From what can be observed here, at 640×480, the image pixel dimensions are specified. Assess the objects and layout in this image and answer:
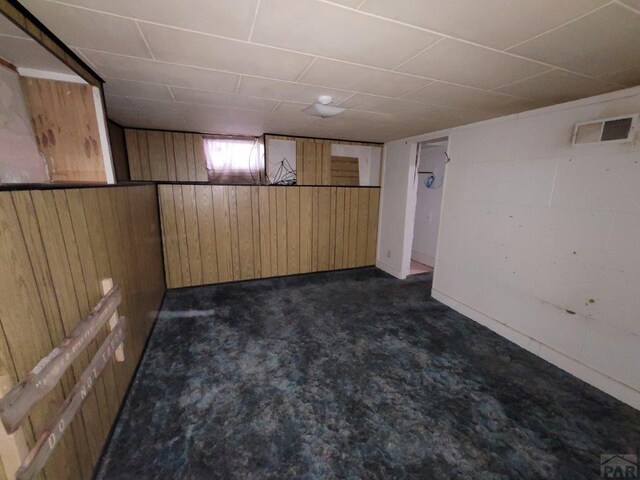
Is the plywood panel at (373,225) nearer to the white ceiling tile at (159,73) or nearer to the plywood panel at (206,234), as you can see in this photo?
the plywood panel at (206,234)

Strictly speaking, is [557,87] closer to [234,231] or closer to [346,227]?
[346,227]

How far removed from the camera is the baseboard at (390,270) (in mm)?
4359

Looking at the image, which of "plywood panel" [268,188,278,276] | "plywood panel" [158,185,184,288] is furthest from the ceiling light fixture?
"plywood panel" [158,185,184,288]

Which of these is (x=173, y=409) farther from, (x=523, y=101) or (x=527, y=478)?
(x=523, y=101)

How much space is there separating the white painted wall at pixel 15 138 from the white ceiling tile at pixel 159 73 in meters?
0.45

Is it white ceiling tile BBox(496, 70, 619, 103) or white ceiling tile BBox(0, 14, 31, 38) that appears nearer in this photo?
white ceiling tile BBox(0, 14, 31, 38)

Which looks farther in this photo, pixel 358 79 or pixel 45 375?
pixel 358 79

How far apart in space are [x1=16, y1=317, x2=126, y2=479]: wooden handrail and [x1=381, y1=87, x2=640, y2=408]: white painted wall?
3.31 m

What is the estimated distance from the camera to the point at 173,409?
1.79 metres

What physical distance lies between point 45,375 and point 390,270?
428cm

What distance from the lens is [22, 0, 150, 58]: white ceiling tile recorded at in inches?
46.5

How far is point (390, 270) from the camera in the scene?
4.61 meters

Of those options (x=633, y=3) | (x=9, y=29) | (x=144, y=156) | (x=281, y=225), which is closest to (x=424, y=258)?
(x=281, y=225)

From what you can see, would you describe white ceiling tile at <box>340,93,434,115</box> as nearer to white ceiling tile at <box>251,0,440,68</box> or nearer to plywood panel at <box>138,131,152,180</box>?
white ceiling tile at <box>251,0,440,68</box>
